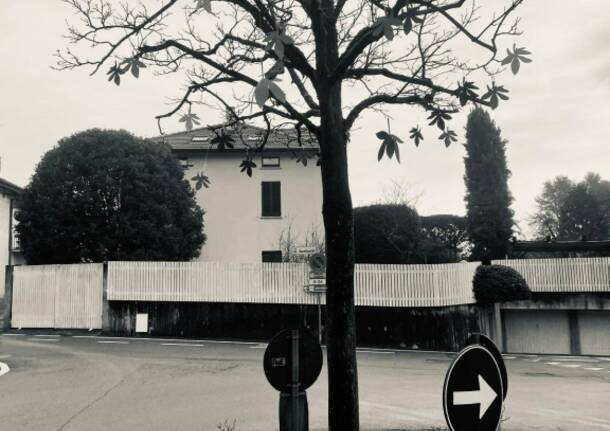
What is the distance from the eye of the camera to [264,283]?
57.5 feet

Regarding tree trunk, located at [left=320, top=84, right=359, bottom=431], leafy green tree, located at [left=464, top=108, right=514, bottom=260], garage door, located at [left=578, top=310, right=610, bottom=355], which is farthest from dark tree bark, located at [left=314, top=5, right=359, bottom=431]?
leafy green tree, located at [left=464, top=108, right=514, bottom=260]

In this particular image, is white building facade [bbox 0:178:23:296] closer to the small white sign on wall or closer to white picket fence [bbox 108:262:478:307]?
white picket fence [bbox 108:262:478:307]

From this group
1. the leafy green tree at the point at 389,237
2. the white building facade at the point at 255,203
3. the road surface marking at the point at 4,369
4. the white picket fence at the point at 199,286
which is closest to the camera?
the road surface marking at the point at 4,369

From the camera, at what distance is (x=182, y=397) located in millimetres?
8789

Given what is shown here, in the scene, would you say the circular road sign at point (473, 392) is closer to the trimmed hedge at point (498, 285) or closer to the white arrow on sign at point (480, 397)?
the white arrow on sign at point (480, 397)

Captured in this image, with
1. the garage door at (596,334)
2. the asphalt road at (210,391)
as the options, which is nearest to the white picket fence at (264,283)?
the asphalt road at (210,391)

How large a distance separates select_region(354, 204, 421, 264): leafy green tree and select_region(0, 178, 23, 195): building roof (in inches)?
720

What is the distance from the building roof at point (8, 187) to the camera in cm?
2748

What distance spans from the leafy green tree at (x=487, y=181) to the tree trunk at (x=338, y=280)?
24.2m

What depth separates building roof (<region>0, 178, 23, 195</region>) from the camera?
2748 cm

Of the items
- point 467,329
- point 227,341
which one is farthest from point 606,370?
point 227,341

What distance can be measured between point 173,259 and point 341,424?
54.2 feet

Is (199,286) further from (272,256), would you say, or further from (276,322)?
(272,256)

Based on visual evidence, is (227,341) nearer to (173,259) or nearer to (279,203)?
(173,259)
